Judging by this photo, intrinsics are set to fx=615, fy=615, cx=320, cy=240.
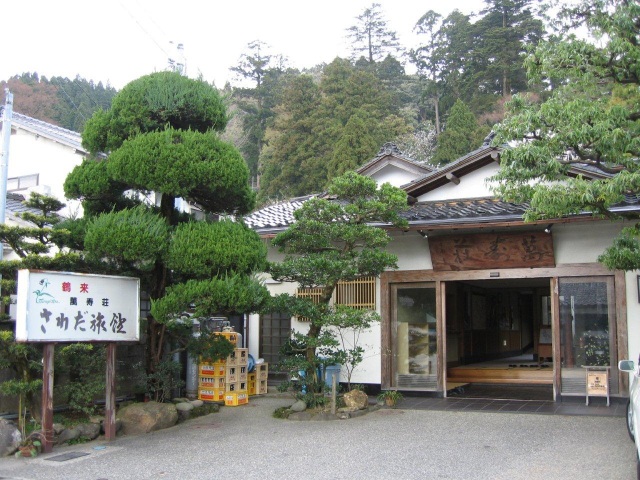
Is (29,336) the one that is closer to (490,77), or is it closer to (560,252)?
(560,252)

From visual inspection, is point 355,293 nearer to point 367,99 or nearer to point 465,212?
point 465,212

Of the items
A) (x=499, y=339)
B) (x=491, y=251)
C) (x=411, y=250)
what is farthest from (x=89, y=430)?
(x=499, y=339)

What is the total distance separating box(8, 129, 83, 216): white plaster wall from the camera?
2175 cm

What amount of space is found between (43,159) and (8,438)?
52.0 feet

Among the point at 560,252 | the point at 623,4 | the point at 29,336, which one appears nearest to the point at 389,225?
the point at 560,252

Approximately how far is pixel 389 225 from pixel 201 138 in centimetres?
416

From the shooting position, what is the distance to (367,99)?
112 ft

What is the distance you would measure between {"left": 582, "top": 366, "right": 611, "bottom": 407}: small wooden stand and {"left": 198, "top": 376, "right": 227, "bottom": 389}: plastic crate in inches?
270

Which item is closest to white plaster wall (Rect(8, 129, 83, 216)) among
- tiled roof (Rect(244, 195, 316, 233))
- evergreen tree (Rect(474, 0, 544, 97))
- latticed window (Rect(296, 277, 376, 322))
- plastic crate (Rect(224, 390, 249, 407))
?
tiled roof (Rect(244, 195, 316, 233))

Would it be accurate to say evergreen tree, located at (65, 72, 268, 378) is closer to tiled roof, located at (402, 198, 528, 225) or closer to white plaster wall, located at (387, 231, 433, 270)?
tiled roof, located at (402, 198, 528, 225)

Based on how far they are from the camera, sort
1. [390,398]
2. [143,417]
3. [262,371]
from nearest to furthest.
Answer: [143,417], [390,398], [262,371]

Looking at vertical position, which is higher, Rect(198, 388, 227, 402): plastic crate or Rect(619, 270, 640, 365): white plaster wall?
Rect(619, 270, 640, 365): white plaster wall

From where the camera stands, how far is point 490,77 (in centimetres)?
3744

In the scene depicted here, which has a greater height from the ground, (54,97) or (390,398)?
(54,97)
